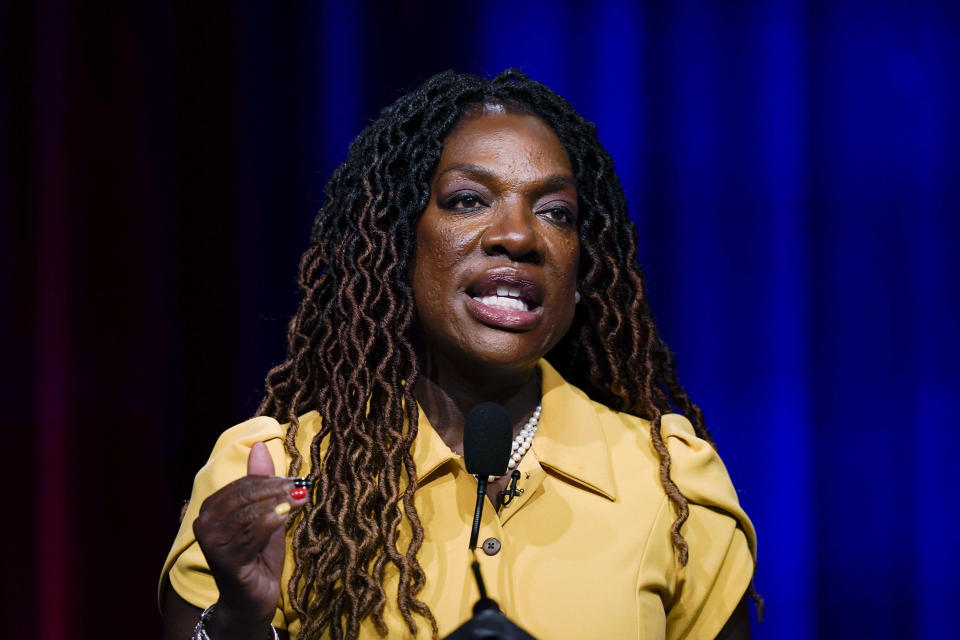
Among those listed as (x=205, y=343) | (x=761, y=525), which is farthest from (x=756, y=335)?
(x=205, y=343)

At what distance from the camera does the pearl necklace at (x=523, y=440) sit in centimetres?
173

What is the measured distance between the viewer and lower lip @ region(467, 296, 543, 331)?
164 cm

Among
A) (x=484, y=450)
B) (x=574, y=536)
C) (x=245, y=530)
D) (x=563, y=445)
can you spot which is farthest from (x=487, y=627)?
(x=563, y=445)

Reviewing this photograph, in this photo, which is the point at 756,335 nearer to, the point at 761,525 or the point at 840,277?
the point at 840,277

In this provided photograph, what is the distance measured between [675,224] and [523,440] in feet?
3.02

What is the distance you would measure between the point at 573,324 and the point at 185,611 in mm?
825

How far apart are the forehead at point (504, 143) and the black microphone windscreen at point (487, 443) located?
51cm

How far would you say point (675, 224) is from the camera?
8.13 feet

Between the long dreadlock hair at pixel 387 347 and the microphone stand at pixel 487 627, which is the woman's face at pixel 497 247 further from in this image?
the microphone stand at pixel 487 627

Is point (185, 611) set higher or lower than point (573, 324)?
lower

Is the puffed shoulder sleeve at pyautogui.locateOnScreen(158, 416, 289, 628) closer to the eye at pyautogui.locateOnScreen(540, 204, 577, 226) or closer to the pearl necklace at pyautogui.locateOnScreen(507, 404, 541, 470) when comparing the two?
the pearl necklace at pyautogui.locateOnScreen(507, 404, 541, 470)

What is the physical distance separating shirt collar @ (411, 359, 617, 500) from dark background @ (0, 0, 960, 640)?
725 millimetres

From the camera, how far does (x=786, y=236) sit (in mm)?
2443

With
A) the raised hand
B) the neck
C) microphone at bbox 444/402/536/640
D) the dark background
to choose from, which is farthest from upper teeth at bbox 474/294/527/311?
the dark background
